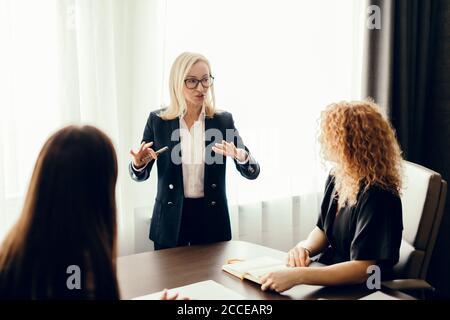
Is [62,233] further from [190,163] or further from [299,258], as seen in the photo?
[190,163]

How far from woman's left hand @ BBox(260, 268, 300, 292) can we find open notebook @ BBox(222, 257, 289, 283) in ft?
0.18

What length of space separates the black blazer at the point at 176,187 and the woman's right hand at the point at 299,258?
501 millimetres

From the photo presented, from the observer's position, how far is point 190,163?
2.21m

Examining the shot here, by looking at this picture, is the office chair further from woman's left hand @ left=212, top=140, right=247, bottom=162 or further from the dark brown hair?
Result: the dark brown hair

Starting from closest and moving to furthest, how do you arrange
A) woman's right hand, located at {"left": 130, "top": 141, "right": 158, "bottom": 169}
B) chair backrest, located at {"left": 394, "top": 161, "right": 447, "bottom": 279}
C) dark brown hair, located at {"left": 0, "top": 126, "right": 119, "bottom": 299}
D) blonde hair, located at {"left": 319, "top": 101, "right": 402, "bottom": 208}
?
dark brown hair, located at {"left": 0, "top": 126, "right": 119, "bottom": 299} → blonde hair, located at {"left": 319, "top": 101, "right": 402, "bottom": 208} → chair backrest, located at {"left": 394, "top": 161, "right": 447, "bottom": 279} → woman's right hand, located at {"left": 130, "top": 141, "right": 158, "bottom": 169}

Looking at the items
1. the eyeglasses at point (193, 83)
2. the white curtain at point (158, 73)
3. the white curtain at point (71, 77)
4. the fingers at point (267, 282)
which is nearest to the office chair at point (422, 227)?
the fingers at point (267, 282)

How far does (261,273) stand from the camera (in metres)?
1.51

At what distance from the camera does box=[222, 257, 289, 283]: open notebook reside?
1.51 meters

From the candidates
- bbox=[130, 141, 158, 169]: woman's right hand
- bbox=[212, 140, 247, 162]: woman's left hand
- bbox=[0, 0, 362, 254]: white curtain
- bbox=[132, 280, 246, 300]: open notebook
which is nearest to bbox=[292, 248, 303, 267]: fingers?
bbox=[132, 280, 246, 300]: open notebook

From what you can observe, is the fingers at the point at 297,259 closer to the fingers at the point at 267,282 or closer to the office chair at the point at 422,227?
the fingers at the point at 267,282

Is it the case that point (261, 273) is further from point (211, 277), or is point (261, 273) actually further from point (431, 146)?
point (431, 146)

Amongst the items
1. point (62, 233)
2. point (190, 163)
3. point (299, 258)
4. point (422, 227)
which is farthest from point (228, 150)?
point (62, 233)
